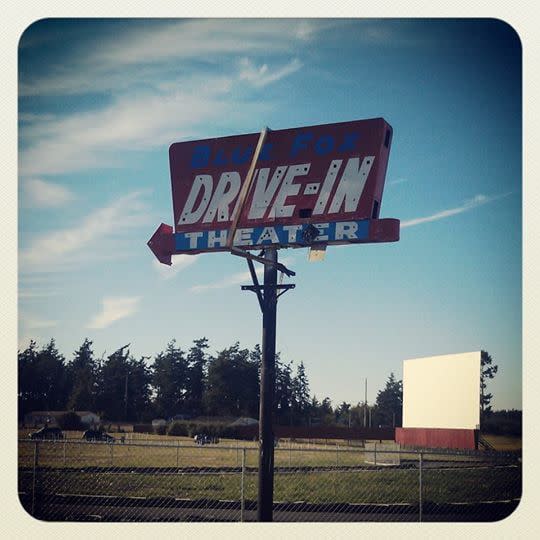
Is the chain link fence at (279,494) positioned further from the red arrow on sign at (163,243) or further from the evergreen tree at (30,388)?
the evergreen tree at (30,388)

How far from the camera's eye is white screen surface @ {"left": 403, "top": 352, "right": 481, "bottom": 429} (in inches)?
789

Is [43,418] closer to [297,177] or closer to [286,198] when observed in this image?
[286,198]

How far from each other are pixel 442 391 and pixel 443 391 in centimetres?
4

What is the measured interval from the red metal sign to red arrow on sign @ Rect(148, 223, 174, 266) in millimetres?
307

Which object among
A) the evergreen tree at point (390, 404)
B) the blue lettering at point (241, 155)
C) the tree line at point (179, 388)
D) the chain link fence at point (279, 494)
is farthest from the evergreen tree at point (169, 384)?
the blue lettering at point (241, 155)

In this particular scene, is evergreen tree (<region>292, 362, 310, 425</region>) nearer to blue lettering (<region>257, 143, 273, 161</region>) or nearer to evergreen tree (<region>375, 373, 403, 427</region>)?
evergreen tree (<region>375, 373, 403, 427</region>)

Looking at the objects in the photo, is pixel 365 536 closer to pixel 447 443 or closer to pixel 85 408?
pixel 447 443

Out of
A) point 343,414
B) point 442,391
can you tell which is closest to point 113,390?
point 343,414

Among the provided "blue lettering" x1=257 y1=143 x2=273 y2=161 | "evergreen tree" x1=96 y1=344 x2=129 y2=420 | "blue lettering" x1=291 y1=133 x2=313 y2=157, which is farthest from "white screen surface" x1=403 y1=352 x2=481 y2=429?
"evergreen tree" x1=96 y1=344 x2=129 y2=420

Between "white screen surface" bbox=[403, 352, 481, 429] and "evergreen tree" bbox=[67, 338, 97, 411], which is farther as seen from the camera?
"evergreen tree" bbox=[67, 338, 97, 411]

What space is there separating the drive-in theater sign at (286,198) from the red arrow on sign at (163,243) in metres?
0.11

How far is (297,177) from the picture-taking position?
34.8 ft

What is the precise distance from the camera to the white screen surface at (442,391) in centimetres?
2003
